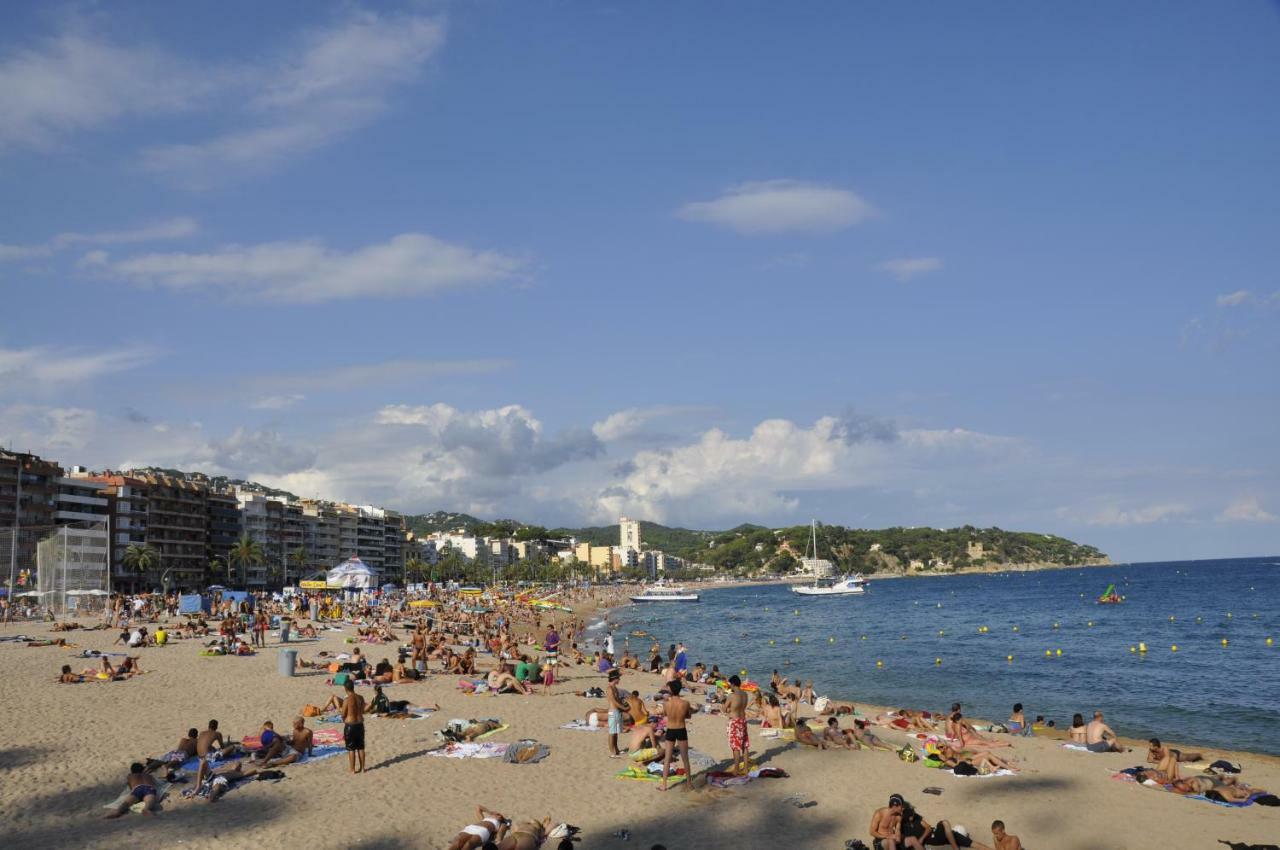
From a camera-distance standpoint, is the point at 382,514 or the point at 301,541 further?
the point at 382,514

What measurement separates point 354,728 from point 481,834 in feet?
15.5

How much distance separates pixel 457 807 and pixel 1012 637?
49.3 m

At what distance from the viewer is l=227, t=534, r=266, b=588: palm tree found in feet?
308

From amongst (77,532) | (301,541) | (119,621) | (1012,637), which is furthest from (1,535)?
(301,541)

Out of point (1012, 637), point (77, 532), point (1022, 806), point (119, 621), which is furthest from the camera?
point (1012, 637)

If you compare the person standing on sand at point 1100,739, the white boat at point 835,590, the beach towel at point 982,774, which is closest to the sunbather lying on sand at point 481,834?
the beach towel at point 982,774

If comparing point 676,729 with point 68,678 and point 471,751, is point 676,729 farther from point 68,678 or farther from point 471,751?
point 68,678

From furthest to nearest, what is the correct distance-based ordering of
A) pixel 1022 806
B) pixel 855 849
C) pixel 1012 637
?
pixel 1012 637
pixel 1022 806
pixel 855 849

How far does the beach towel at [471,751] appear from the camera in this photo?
625 inches

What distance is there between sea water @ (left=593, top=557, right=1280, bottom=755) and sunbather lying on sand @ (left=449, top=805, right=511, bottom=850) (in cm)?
1923

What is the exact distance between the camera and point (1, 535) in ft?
166

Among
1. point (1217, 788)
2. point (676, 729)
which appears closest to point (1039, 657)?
point (1217, 788)

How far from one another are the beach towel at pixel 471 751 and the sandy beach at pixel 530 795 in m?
0.28

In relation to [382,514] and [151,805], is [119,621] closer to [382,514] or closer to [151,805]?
[151,805]
